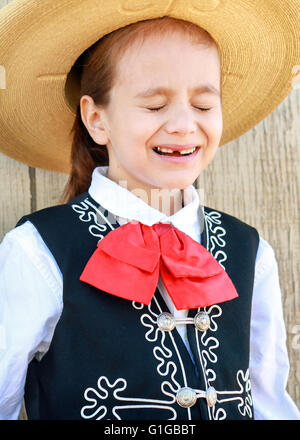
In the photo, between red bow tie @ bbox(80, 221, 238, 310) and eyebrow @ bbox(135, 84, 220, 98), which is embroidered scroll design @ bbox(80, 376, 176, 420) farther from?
eyebrow @ bbox(135, 84, 220, 98)

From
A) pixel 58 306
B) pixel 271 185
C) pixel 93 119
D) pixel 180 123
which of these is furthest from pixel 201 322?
pixel 271 185

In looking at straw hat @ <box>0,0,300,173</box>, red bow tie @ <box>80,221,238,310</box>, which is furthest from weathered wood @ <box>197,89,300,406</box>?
red bow tie @ <box>80,221,238,310</box>

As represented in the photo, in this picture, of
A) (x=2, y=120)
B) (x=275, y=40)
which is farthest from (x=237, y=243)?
(x=2, y=120)

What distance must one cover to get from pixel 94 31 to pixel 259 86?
1.61 feet

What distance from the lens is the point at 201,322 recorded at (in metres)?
1.44

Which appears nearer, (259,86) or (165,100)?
(165,100)

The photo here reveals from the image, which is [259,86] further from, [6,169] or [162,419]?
[162,419]

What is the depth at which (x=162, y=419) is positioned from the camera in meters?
1.37

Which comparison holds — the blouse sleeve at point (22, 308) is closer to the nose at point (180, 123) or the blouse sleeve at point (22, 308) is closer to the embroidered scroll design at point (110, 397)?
the embroidered scroll design at point (110, 397)

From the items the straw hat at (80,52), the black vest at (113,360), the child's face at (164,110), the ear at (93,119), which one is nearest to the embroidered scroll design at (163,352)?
the black vest at (113,360)

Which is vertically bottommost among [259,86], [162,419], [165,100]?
[162,419]

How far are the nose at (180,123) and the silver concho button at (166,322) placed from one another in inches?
15.6

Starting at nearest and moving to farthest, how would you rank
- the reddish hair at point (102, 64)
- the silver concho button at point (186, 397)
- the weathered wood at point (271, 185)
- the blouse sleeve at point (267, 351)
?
Answer: 1. the silver concho button at point (186, 397)
2. the reddish hair at point (102, 64)
3. the blouse sleeve at point (267, 351)
4. the weathered wood at point (271, 185)

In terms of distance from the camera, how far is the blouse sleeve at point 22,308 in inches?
53.8
